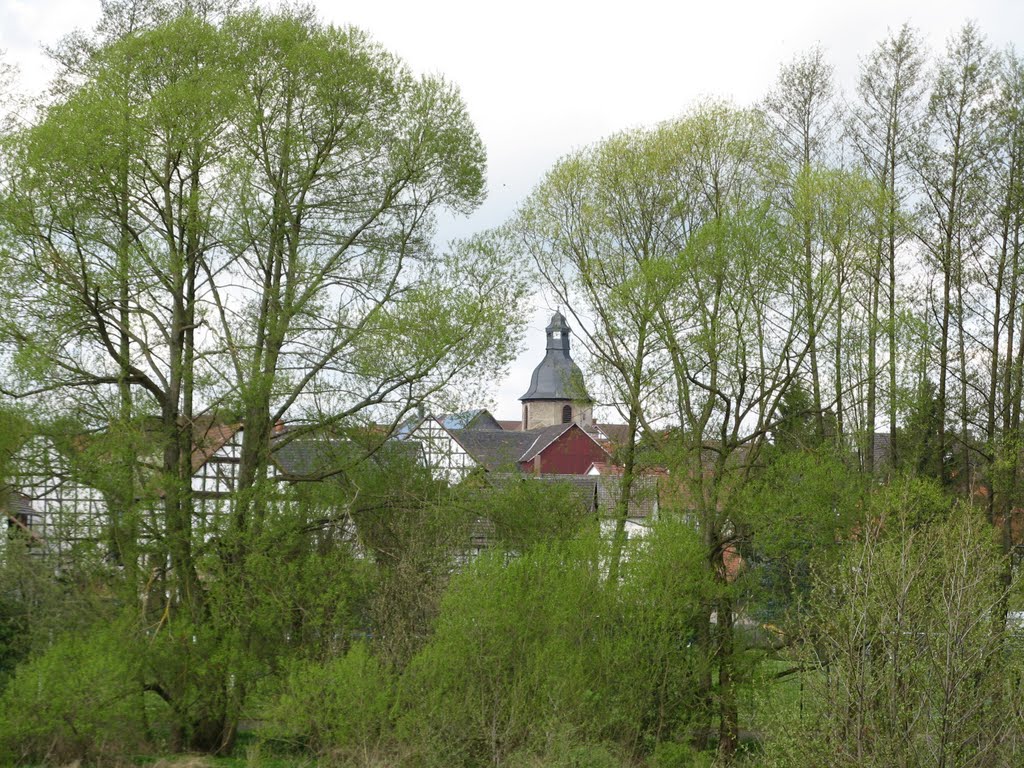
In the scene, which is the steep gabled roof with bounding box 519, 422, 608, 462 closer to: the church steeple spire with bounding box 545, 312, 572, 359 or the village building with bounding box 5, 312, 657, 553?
the church steeple spire with bounding box 545, 312, 572, 359

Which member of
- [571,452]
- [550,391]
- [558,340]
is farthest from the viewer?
[558,340]

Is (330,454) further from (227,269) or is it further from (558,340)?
(558,340)

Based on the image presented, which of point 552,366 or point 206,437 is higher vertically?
point 552,366

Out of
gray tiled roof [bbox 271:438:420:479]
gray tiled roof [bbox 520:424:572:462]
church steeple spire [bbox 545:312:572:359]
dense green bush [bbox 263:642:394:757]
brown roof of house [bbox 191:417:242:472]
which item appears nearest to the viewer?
dense green bush [bbox 263:642:394:757]

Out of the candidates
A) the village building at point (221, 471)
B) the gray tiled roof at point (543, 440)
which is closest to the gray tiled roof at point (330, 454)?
the village building at point (221, 471)

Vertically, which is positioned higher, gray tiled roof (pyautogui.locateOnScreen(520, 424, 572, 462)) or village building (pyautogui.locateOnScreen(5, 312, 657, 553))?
gray tiled roof (pyautogui.locateOnScreen(520, 424, 572, 462))

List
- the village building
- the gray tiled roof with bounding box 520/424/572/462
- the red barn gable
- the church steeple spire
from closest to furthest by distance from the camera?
the village building → the red barn gable → the gray tiled roof with bounding box 520/424/572/462 → the church steeple spire

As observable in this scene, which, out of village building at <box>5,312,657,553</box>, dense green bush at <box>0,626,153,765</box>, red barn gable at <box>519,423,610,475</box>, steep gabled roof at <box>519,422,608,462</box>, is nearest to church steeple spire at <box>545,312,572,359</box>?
steep gabled roof at <box>519,422,608,462</box>

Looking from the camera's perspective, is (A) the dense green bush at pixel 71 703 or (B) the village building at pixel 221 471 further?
(B) the village building at pixel 221 471

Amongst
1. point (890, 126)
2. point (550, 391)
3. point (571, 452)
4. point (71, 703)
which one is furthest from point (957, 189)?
point (550, 391)

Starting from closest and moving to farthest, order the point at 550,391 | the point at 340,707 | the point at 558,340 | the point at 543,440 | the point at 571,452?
the point at 340,707, the point at 571,452, the point at 543,440, the point at 550,391, the point at 558,340

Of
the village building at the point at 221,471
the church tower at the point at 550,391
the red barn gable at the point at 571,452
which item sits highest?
the church tower at the point at 550,391

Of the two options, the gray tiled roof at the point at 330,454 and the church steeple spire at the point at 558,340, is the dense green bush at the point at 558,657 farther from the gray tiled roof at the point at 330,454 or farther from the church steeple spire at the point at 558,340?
the church steeple spire at the point at 558,340

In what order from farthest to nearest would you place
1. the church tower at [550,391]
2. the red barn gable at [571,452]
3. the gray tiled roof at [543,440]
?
the church tower at [550,391], the gray tiled roof at [543,440], the red barn gable at [571,452]
